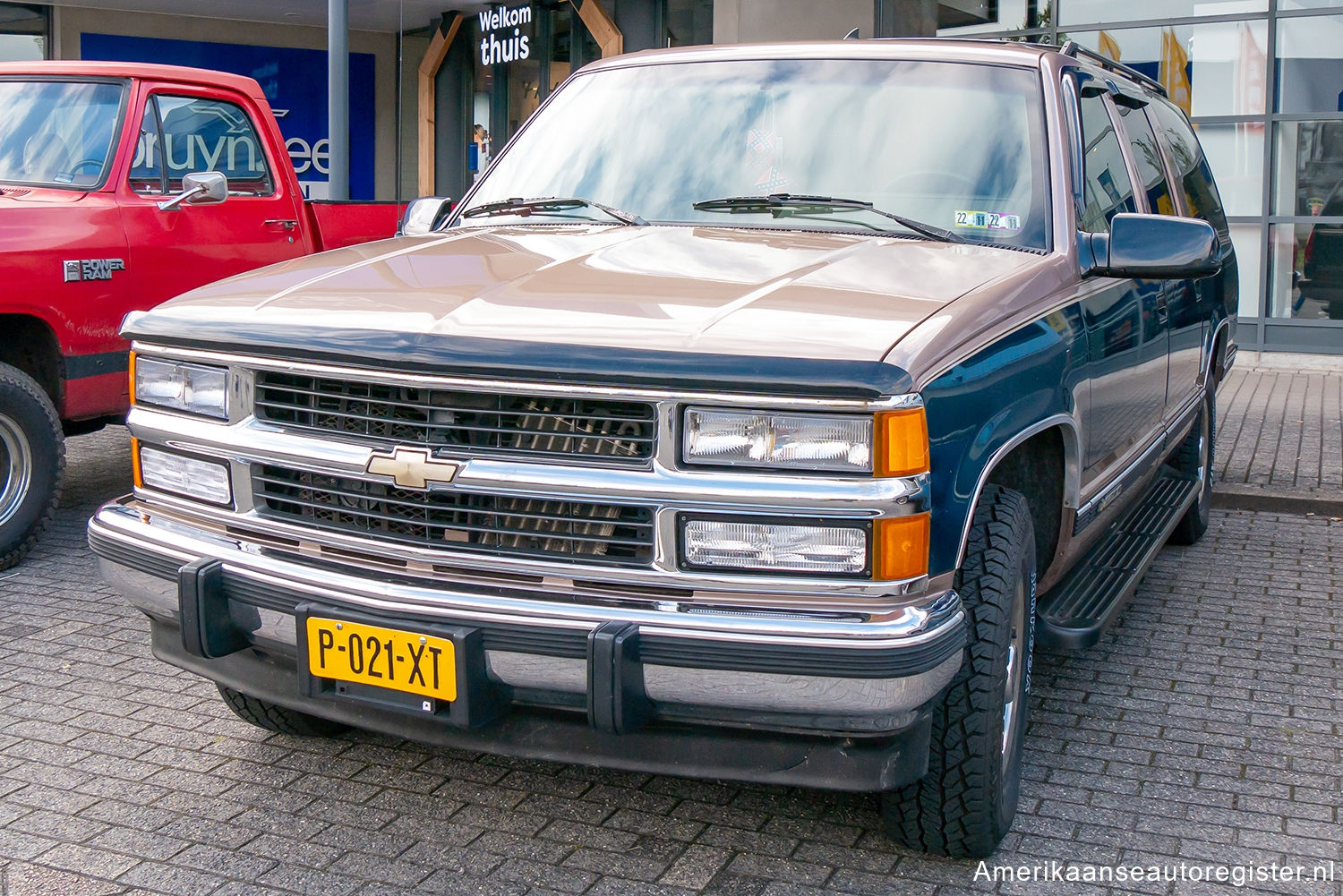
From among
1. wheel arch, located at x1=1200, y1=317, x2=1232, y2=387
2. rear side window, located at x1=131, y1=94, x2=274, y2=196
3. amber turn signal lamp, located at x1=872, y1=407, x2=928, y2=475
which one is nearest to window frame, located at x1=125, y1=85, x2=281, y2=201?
rear side window, located at x1=131, y1=94, x2=274, y2=196

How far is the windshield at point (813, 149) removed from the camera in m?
3.70

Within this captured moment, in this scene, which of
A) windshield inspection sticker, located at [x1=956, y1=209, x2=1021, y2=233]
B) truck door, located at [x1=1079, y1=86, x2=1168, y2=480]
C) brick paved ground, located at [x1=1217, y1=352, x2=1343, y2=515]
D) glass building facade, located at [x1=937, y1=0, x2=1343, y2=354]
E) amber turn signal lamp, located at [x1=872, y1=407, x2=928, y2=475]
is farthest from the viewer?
glass building facade, located at [x1=937, y1=0, x2=1343, y2=354]

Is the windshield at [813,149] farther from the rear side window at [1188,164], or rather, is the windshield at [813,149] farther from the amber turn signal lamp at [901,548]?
the rear side window at [1188,164]

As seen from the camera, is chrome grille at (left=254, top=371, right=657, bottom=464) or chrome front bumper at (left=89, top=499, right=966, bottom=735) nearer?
chrome front bumper at (left=89, top=499, right=966, bottom=735)

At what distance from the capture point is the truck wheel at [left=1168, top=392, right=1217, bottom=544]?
20.0ft

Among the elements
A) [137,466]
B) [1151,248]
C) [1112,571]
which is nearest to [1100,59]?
[1151,248]

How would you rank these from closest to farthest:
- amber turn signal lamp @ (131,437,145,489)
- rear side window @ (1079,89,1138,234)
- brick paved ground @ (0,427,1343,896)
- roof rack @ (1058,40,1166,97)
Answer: brick paved ground @ (0,427,1343,896) < amber turn signal lamp @ (131,437,145,489) < rear side window @ (1079,89,1138,234) < roof rack @ (1058,40,1166,97)

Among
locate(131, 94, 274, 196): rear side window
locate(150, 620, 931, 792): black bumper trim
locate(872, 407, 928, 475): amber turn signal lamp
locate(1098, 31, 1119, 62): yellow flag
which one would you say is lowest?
locate(150, 620, 931, 792): black bumper trim

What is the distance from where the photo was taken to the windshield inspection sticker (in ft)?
11.9

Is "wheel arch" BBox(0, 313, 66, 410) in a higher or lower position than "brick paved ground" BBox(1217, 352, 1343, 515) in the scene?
higher

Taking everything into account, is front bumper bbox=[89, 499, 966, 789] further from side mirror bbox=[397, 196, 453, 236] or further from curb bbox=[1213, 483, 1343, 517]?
curb bbox=[1213, 483, 1343, 517]

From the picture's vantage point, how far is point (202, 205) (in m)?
6.47

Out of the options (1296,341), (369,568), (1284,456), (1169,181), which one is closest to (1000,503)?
(369,568)

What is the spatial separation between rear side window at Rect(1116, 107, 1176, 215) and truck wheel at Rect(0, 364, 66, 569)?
4.50 metres
